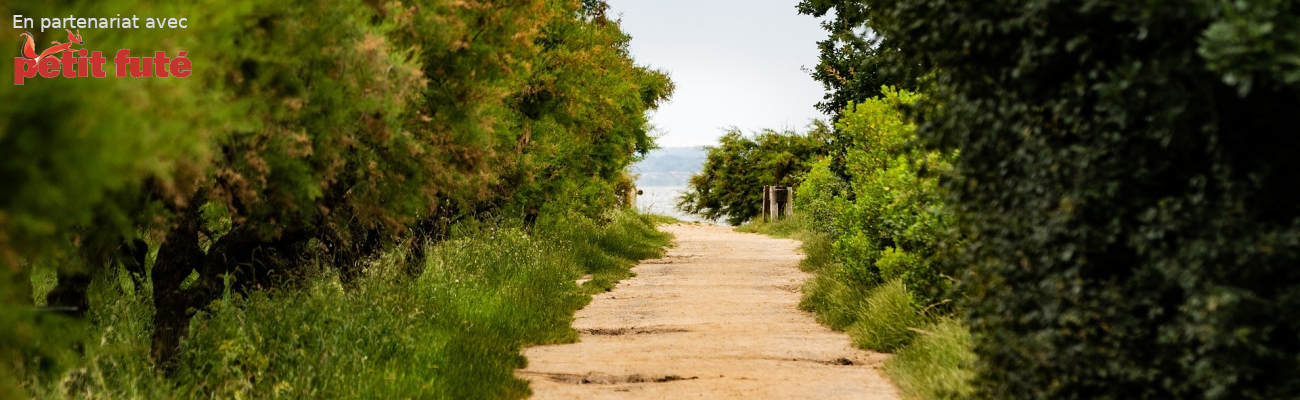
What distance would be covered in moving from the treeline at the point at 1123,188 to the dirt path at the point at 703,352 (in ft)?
9.26

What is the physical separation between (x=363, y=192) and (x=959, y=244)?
4.49 metres

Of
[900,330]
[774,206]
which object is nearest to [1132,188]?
[900,330]

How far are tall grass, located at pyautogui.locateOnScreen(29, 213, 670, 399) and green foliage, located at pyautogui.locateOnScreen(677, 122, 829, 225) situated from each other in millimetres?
30433

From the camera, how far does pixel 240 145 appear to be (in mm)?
5320

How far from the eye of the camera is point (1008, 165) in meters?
4.34

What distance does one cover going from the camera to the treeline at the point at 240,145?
2822 millimetres

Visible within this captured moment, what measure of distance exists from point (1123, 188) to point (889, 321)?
5703mm

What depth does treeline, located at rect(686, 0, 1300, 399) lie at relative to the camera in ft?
11.1

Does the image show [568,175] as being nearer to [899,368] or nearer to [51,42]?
[899,368]

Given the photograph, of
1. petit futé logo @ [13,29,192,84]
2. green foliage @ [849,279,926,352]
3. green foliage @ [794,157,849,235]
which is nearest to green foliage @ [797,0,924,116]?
green foliage @ [794,157,849,235]

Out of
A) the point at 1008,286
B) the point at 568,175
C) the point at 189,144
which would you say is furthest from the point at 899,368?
the point at 568,175

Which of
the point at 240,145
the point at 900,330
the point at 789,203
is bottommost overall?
the point at 900,330

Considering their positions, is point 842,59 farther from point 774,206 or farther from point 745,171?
point 745,171

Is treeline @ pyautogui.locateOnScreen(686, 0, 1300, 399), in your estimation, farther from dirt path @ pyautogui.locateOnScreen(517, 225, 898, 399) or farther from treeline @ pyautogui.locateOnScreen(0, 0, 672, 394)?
treeline @ pyautogui.locateOnScreen(0, 0, 672, 394)
